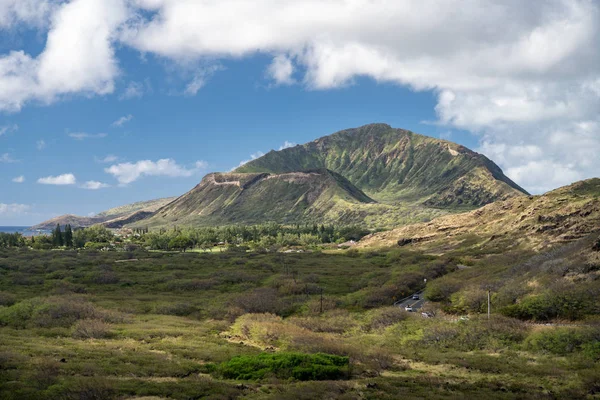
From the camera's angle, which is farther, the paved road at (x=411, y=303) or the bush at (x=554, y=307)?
the paved road at (x=411, y=303)

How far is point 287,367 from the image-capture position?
39719 millimetres

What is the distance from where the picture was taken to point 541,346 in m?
47.1

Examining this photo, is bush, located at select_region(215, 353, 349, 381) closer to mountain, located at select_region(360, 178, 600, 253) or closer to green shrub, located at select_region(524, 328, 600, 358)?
green shrub, located at select_region(524, 328, 600, 358)

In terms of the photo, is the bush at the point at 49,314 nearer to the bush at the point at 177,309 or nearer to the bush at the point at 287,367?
the bush at the point at 177,309

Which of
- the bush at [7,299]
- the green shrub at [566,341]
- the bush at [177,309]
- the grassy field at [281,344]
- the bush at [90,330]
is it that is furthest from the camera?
the bush at [177,309]

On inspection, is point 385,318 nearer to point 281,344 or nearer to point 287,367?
point 281,344

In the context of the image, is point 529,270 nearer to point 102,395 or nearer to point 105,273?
point 102,395

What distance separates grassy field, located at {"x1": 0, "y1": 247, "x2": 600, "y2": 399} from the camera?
3372 centimetres

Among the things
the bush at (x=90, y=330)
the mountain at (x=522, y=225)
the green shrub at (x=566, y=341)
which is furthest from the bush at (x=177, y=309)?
the mountain at (x=522, y=225)

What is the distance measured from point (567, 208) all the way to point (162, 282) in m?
114

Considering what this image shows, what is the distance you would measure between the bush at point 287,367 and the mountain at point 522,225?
92161 millimetres

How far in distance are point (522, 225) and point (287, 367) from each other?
127580 mm

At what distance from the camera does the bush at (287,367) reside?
38.7m

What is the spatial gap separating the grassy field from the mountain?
3206 cm
